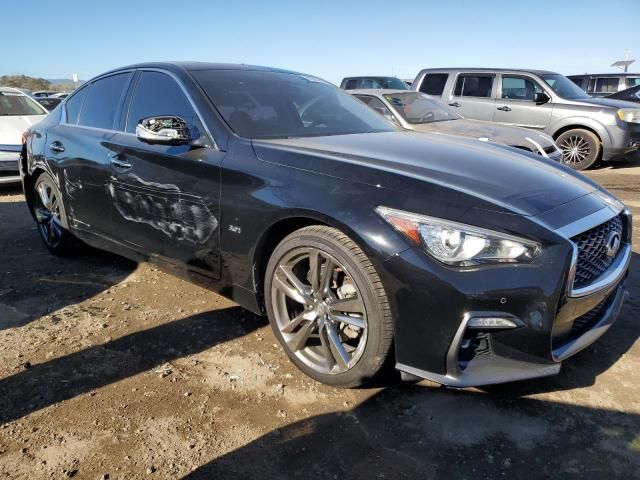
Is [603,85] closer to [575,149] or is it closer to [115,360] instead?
[575,149]

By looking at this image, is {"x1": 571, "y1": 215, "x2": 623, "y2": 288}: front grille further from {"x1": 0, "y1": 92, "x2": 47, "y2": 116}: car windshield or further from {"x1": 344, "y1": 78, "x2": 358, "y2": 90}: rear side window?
{"x1": 344, "y1": 78, "x2": 358, "y2": 90}: rear side window

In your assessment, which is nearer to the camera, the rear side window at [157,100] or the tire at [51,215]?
the rear side window at [157,100]

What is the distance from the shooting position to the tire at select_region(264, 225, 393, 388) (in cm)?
238

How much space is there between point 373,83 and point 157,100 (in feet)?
38.6

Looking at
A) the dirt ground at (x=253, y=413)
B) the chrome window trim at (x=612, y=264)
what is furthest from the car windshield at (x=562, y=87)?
the chrome window trim at (x=612, y=264)

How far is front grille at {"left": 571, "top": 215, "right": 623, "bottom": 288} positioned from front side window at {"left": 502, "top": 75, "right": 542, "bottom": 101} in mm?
7958

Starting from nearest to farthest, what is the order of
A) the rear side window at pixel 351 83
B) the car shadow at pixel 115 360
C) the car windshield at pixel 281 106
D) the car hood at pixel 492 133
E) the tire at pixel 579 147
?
the car shadow at pixel 115 360 → the car windshield at pixel 281 106 → the car hood at pixel 492 133 → the tire at pixel 579 147 → the rear side window at pixel 351 83

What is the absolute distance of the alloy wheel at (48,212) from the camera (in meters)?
4.56

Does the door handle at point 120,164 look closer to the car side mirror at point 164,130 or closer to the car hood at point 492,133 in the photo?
the car side mirror at point 164,130

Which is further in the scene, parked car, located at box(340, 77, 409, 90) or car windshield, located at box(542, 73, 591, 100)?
parked car, located at box(340, 77, 409, 90)

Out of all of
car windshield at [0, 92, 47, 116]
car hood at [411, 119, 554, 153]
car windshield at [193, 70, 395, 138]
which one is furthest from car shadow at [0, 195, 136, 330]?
car hood at [411, 119, 554, 153]

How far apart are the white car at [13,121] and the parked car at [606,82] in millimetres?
13818

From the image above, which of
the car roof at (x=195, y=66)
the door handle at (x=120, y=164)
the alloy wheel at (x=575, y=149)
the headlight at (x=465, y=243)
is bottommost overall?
the alloy wheel at (x=575, y=149)

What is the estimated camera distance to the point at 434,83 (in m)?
10.3
